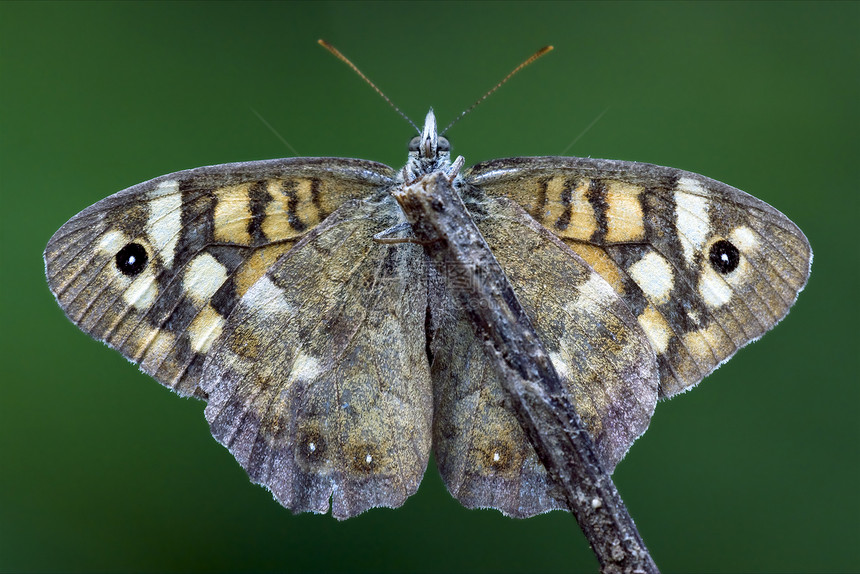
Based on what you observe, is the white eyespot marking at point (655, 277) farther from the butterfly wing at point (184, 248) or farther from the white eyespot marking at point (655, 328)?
the butterfly wing at point (184, 248)

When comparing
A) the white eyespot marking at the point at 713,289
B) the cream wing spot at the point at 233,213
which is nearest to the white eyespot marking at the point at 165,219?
the cream wing spot at the point at 233,213

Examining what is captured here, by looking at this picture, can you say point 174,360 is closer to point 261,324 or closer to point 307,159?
point 261,324

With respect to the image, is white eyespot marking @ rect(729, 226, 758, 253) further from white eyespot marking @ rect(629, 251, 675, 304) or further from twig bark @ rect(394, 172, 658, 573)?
twig bark @ rect(394, 172, 658, 573)

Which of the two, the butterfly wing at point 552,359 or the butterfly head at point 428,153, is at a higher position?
the butterfly head at point 428,153

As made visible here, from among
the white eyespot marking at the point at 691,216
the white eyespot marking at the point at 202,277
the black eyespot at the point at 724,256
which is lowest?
the black eyespot at the point at 724,256

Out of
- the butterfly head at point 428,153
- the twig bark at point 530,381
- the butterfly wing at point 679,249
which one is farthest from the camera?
the butterfly head at point 428,153

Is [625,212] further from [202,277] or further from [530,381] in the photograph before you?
[202,277]
